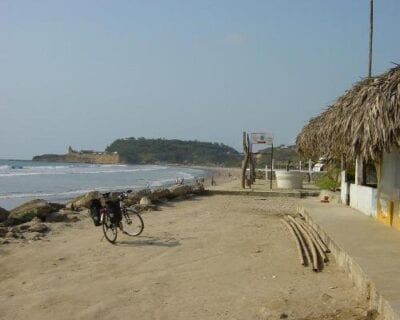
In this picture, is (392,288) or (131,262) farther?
(131,262)

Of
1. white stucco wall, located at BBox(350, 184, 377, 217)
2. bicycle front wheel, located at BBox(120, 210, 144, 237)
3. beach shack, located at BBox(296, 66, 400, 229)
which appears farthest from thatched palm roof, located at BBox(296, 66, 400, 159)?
bicycle front wheel, located at BBox(120, 210, 144, 237)

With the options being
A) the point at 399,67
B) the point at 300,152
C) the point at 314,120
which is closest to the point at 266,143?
A: the point at 300,152

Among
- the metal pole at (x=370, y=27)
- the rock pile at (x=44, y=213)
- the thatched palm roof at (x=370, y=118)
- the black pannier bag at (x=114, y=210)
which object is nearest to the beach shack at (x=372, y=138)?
the thatched palm roof at (x=370, y=118)

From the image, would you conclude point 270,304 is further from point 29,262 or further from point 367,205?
point 367,205

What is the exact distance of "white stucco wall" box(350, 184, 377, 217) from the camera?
10887 mm

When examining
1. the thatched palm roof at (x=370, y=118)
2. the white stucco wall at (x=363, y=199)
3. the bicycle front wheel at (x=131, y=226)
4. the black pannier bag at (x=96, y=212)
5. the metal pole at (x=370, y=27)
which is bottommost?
the bicycle front wheel at (x=131, y=226)

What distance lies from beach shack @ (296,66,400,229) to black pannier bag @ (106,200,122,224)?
4132mm

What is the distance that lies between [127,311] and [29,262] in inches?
127

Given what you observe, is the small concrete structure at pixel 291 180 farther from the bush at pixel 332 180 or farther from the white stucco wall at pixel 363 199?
the white stucco wall at pixel 363 199

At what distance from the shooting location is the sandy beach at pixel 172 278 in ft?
19.6

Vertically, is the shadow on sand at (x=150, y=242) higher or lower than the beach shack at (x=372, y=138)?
lower

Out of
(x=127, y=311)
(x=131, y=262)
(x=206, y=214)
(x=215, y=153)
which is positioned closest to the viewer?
(x=127, y=311)

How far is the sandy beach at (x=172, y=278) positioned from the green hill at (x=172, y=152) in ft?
398

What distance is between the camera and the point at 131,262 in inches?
333
